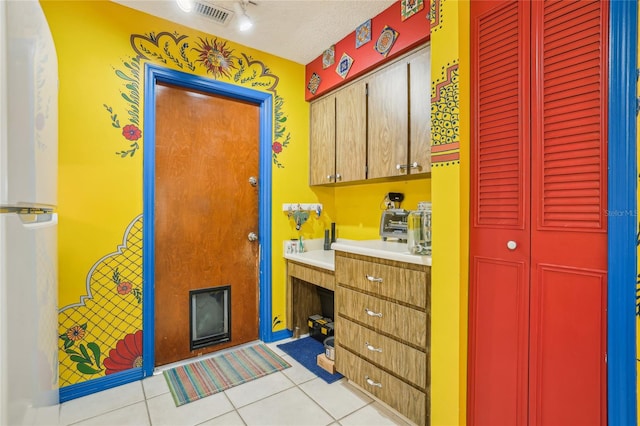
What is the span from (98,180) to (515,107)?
2346 millimetres

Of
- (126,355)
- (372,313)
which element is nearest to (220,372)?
(126,355)

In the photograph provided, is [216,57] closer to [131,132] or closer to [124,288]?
[131,132]

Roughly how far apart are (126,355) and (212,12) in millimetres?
2359

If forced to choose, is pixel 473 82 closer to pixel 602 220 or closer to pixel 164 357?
pixel 602 220

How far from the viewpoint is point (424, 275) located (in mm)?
1503

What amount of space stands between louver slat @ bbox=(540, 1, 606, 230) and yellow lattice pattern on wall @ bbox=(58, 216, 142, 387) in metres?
2.33

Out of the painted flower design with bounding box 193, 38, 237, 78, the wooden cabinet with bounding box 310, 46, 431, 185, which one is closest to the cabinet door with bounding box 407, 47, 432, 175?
the wooden cabinet with bounding box 310, 46, 431, 185

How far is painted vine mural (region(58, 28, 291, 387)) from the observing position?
6.22 ft

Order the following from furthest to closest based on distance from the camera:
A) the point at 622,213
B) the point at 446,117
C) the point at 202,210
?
the point at 202,210 < the point at 446,117 < the point at 622,213

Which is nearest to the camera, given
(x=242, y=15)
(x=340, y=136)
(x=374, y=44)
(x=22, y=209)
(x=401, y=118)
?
(x=22, y=209)

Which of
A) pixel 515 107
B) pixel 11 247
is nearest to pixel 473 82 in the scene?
pixel 515 107

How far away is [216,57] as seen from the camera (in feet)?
7.77

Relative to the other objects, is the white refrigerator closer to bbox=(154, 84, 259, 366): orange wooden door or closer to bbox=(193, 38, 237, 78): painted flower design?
bbox=(154, 84, 259, 366): orange wooden door

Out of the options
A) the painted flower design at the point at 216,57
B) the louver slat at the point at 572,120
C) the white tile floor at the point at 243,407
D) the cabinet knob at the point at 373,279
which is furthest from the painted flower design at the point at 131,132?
the louver slat at the point at 572,120
